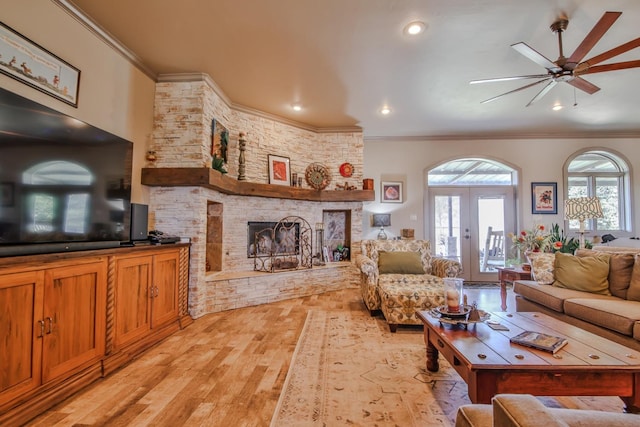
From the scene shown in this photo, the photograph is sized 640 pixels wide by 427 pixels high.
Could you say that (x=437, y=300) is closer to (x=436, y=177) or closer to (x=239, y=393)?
(x=239, y=393)

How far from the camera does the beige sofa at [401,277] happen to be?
3.21 meters

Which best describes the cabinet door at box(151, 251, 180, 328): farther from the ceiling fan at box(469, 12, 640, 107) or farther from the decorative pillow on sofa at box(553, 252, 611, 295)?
the decorative pillow on sofa at box(553, 252, 611, 295)

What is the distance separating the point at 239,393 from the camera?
2.03 meters

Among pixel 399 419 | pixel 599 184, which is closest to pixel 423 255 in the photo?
pixel 399 419

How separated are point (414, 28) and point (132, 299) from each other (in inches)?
138

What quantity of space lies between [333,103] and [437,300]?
3124 mm

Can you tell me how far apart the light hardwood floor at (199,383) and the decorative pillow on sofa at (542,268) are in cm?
161

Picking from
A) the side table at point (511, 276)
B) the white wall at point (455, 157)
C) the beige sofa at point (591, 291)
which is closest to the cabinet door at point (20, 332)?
the beige sofa at point (591, 291)

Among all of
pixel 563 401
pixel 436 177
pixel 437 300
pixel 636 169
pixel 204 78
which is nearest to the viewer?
pixel 563 401

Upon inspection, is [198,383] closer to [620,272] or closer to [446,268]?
[446,268]

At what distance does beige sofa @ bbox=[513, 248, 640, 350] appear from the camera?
7.79ft

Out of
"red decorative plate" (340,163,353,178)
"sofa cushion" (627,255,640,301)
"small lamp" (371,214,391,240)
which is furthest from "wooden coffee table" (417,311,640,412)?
"small lamp" (371,214,391,240)

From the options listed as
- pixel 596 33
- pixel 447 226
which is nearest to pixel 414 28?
pixel 596 33

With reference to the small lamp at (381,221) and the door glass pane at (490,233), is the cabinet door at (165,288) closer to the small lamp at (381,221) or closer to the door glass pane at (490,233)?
the small lamp at (381,221)
